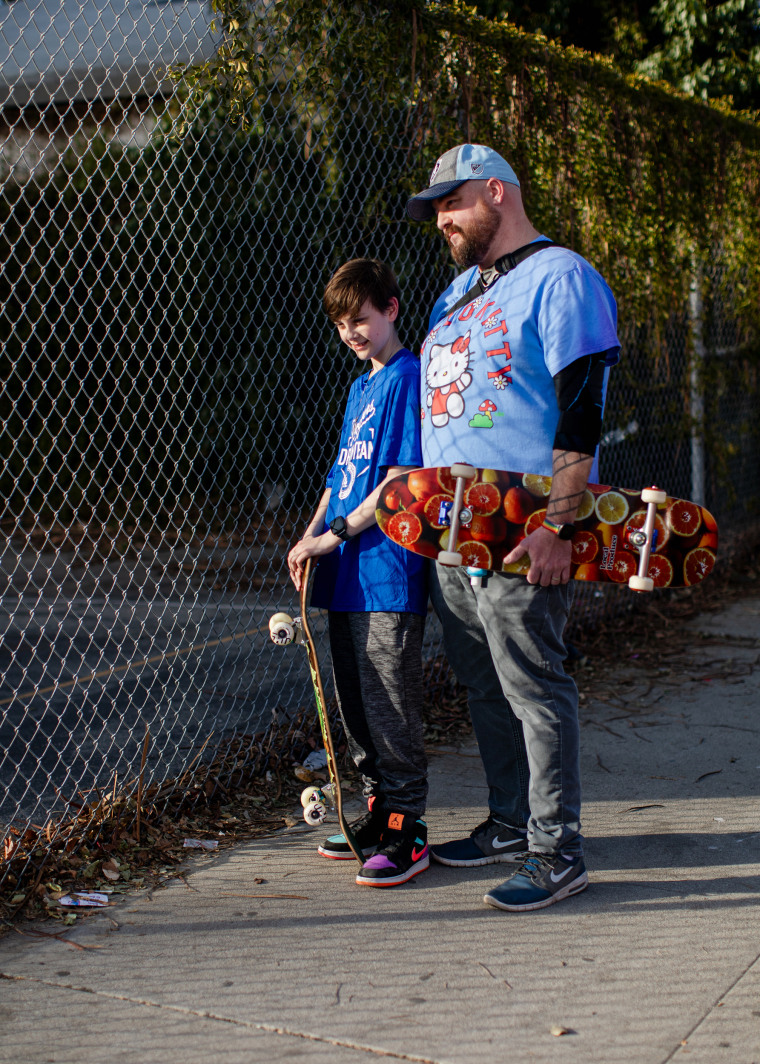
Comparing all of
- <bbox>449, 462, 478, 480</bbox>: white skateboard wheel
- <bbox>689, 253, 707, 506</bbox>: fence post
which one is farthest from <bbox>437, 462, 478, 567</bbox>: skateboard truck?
<bbox>689, 253, 707, 506</bbox>: fence post

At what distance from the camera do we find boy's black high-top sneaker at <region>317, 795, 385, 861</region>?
10.8 ft

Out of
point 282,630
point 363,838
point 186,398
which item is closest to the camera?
point 282,630

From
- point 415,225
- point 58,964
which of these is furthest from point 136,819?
point 415,225

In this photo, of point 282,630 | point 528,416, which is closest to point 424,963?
point 282,630

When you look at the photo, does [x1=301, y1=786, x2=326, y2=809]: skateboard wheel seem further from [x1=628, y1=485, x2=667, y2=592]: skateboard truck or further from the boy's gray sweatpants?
[x1=628, y1=485, x2=667, y2=592]: skateboard truck

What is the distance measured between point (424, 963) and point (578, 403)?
1.53 metres

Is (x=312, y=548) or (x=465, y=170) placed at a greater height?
(x=465, y=170)

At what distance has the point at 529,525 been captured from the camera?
9.20 feet

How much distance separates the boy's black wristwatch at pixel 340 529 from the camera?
120 inches

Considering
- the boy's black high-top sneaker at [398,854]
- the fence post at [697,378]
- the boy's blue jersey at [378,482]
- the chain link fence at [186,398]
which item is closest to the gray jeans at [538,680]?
the boy's blue jersey at [378,482]

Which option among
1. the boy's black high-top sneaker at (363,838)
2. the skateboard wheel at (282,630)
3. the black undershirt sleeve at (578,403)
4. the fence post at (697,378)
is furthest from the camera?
the fence post at (697,378)

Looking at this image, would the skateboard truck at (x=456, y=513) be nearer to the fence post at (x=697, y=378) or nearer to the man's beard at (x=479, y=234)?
the man's beard at (x=479, y=234)

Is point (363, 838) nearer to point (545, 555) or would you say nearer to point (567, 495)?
point (545, 555)

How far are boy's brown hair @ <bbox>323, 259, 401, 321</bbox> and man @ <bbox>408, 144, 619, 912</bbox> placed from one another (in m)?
0.21
